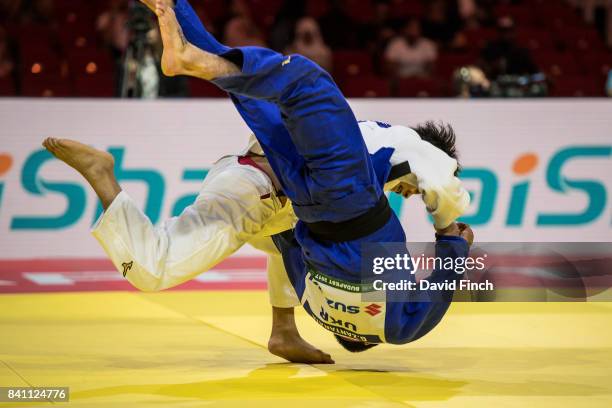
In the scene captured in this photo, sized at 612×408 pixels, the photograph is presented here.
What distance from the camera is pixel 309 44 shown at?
1102 cm

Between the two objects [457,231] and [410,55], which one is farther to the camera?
[410,55]

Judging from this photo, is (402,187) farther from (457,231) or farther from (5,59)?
(5,59)

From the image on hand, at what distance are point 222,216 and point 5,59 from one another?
6163 mm

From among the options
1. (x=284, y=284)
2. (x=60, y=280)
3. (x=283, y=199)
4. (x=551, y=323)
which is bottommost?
(x=60, y=280)

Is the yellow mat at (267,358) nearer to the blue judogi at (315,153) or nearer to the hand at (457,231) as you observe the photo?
the blue judogi at (315,153)

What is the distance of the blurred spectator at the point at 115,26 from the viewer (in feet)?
34.4

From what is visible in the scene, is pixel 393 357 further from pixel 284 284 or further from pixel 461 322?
pixel 461 322

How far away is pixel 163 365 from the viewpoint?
4508 mm

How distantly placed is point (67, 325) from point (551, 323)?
263cm

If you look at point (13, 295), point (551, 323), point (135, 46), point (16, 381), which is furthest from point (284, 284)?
point (135, 46)

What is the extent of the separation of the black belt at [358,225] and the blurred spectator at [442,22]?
8218 mm

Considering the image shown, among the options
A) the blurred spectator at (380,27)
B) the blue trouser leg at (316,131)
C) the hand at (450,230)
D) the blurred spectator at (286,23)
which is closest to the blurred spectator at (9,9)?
the blurred spectator at (286,23)

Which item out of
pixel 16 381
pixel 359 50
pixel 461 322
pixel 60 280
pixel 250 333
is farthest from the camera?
pixel 359 50

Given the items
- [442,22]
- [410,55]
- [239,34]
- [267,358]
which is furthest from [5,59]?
[267,358]
